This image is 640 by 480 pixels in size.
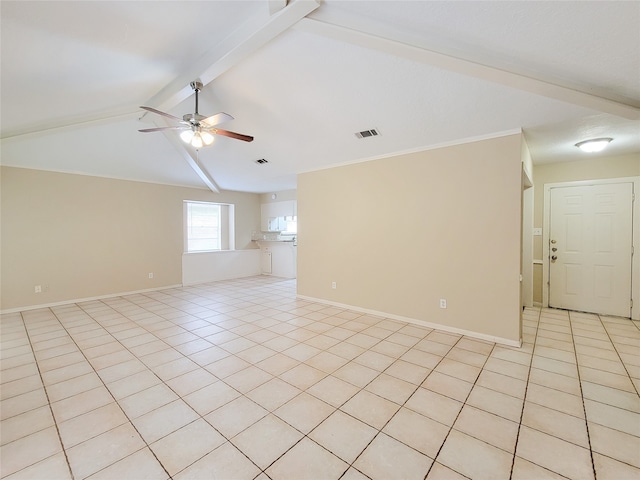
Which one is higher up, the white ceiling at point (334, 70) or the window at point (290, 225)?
the white ceiling at point (334, 70)

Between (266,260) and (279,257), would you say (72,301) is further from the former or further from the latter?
(279,257)

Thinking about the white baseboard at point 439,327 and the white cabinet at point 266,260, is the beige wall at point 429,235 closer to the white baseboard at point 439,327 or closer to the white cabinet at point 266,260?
the white baseboard at point 439,327

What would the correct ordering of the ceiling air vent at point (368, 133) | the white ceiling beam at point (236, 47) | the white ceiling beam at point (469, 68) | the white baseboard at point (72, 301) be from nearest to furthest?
1. the white ceiling beam at point (236, 47)
2. the white ceiling beam at point (469, 68)
3. the ceiling air vent at point (368, 133)
4. the white baseboard at point (72, 301)


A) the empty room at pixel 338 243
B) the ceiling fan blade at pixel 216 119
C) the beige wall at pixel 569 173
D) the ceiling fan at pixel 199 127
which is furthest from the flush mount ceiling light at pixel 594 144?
the ceiling fan blade at pixel 216 119

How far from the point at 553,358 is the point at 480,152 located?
2352mm

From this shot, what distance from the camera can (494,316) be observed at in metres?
3.17

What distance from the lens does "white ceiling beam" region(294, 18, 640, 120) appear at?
2.11m

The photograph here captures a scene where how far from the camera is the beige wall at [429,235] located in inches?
122

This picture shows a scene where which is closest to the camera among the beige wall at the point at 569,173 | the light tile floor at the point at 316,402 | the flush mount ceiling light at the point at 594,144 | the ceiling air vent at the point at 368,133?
the light tile floor at the point at 316,402

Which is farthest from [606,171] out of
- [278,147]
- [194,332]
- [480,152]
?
[194,332]

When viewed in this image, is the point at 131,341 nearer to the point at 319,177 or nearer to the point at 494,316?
the point at 319,177

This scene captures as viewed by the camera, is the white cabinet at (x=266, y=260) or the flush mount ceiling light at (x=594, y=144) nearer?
the flush mount ceiling light at (x=594, y=144)

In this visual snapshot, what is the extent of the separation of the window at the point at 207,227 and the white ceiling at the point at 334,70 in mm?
2961

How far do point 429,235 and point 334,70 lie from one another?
230 cm
